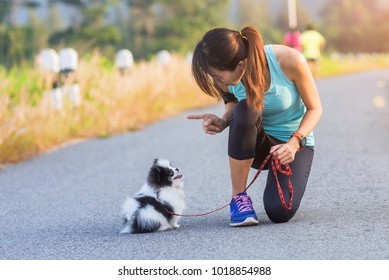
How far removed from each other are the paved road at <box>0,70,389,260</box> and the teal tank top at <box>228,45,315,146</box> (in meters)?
0.59

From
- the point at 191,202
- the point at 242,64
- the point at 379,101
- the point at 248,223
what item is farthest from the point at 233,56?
the point at 379,101

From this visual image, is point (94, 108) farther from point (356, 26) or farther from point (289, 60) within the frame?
point (356, 26)

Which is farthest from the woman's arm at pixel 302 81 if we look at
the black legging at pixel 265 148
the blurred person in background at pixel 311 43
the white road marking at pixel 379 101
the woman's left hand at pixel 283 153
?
the blurred person in background at pixel 311 43

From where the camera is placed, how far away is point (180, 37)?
136 feet

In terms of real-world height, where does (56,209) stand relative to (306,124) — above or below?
below

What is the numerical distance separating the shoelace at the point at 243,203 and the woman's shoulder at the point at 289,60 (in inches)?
32.1

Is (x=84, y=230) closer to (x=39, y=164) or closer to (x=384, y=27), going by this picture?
(x=39, y=164)

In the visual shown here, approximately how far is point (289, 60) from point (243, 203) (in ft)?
3.08

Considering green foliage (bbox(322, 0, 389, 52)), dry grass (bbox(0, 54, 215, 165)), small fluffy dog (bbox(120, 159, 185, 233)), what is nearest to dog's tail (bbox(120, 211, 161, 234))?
small fluffy dog (bbox(120, 159, 185, 233))

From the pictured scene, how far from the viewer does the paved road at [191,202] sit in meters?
4.73

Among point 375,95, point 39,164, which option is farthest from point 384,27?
point 39,164

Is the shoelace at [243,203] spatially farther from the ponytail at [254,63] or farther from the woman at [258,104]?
the ponytail at [254,63]

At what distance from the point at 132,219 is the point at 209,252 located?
34.1 inches

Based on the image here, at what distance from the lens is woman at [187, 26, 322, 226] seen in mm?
4852
